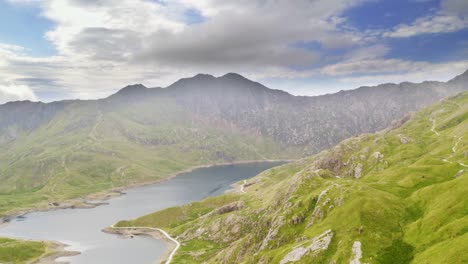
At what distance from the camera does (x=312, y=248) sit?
130 m

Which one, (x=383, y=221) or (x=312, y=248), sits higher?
(x=383, y=221)

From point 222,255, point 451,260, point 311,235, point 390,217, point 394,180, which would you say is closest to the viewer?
point 451,260

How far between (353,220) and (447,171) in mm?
68118

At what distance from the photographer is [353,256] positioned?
116 metres

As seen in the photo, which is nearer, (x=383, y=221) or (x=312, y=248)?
(x=312, y=248)

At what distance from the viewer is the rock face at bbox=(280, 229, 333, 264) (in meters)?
128

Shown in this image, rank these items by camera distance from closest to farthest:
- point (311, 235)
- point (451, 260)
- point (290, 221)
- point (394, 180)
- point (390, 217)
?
point (451, 260) → point (390, 217) → point (311, 235) → point (290, 221) → point (394, 180)

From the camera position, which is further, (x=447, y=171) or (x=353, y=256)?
(x=447, y=171)

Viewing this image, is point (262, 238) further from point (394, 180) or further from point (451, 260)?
point (451, 260)

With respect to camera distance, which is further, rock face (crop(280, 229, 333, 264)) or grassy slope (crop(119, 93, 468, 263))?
rock face (crop(280, 229, 333, 264))

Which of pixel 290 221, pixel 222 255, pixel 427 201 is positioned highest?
pixel 427 201

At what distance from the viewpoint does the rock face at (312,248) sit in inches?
5044

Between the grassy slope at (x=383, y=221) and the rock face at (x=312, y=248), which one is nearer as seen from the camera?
the grassy slope at (x=383, y=221)

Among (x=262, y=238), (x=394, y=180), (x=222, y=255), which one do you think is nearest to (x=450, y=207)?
(x=394, y=180)
